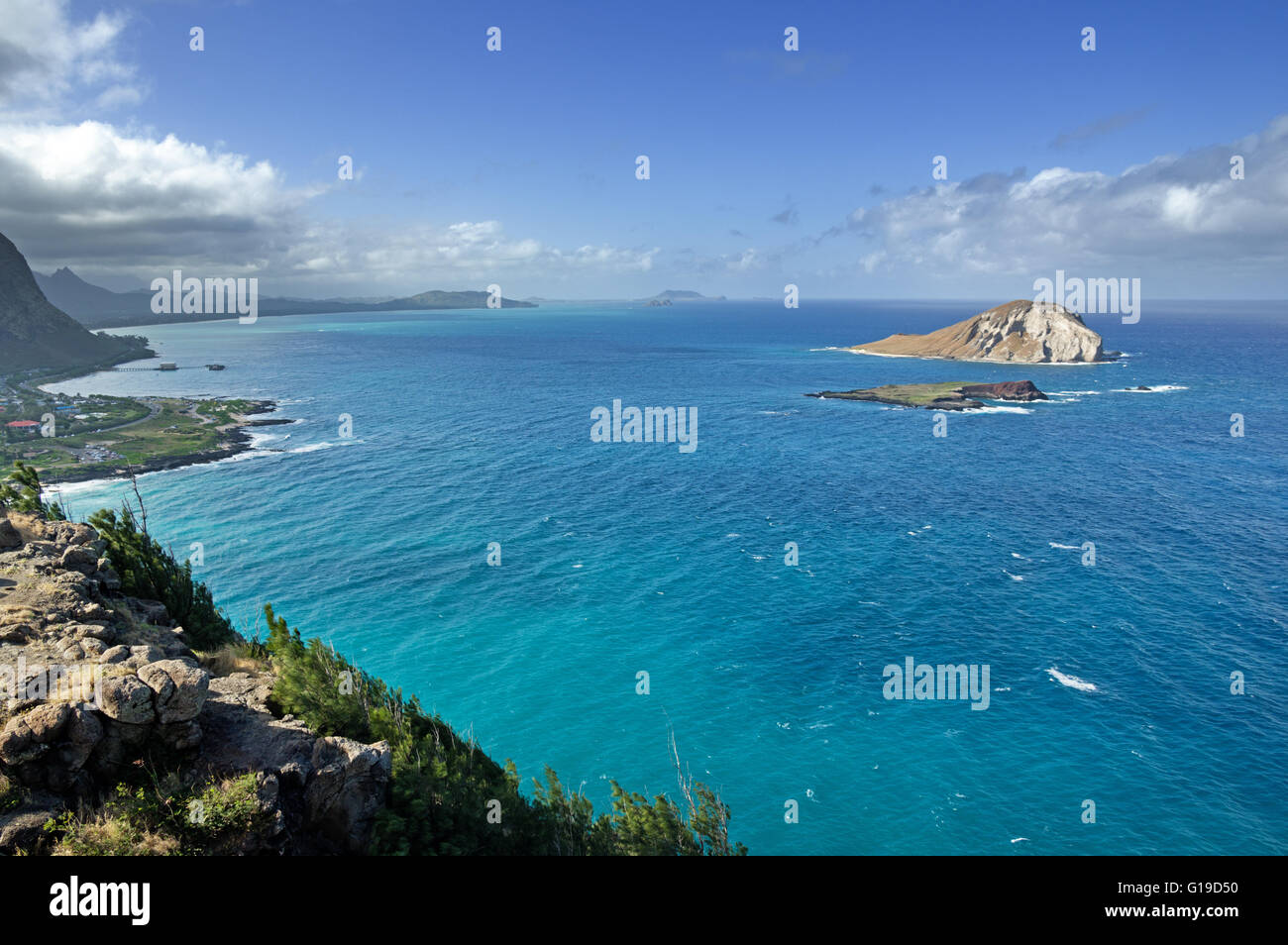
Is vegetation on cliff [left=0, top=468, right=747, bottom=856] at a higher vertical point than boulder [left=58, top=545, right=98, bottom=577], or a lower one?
lower

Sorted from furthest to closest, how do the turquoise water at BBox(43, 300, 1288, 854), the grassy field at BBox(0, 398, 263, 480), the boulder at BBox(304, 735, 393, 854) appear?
the grassy field at BBox(0, 398, 263, 480) < the turquoise water at BBox(43, 300, 1288, 854) < the boulder at BBox(304, 735, 393, 854)

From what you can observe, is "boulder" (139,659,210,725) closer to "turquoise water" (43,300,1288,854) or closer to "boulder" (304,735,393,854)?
"boulder" (304,735,393,854)

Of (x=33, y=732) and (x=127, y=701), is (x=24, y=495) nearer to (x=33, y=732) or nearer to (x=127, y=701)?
(x=33, y=732)

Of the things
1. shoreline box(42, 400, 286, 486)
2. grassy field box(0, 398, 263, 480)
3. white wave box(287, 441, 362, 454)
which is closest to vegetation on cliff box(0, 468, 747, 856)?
shoreline box(42, 400, 286, 486)

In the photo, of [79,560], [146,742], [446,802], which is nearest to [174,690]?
[146,742]

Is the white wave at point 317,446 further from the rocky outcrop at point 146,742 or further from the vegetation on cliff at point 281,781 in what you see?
the rocky outcrop at point 146,742
